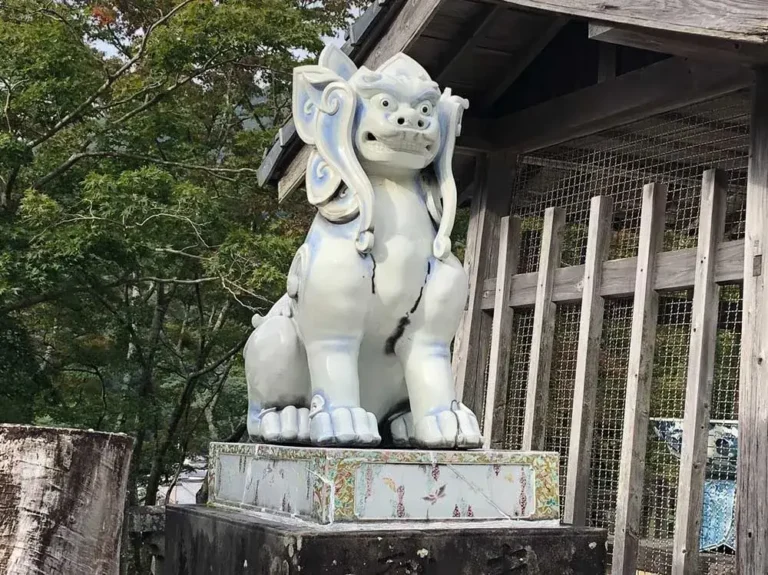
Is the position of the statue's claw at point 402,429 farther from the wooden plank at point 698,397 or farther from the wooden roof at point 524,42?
the wooden roof at point 524,42

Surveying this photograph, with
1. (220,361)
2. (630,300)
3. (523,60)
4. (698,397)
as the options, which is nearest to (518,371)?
(630,300)

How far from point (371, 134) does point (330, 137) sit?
12 cm

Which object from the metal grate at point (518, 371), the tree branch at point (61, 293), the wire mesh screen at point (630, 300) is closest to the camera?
the wire mesh screen at point (630, 300)

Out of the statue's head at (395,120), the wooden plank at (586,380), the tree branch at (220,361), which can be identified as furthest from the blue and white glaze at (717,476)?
the tree branch at (220,361)

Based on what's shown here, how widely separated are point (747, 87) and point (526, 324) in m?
1.63

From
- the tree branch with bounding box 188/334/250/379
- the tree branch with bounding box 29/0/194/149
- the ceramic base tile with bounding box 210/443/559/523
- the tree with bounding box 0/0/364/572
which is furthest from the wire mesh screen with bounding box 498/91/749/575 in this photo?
the tree branch with bounding box 188/334/250/379

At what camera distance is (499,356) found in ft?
14.8

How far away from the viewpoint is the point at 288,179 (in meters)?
4.61

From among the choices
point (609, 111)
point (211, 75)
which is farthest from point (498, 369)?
point (211, 75)

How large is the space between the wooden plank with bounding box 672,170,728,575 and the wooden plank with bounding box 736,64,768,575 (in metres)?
0.24

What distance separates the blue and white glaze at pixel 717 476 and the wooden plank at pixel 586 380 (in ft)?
1.90

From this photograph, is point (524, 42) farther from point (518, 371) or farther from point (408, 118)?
point (408, 118)

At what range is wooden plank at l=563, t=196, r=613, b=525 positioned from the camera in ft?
12.9

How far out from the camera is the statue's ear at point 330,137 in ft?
8.29
